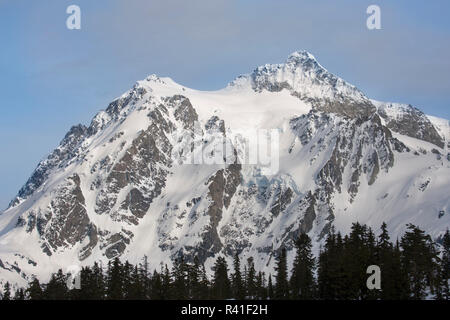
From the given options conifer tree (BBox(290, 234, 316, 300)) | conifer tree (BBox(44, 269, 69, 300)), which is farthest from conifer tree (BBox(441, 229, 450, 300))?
conifer tree (BBox(44, 269, 69, 300))

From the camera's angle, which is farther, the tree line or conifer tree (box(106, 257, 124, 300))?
conifer tree (box(106, 257, 124, 300))

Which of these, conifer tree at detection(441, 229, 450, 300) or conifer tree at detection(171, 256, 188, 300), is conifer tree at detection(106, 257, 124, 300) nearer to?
conifer tree at detection(171, 256, 188, 300)

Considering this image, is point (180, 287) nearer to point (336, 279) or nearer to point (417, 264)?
point (336, 279)

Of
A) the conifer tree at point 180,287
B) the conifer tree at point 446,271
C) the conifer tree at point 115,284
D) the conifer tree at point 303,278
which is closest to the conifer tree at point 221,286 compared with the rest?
the conifer tree at point 180,287

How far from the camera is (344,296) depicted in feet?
395

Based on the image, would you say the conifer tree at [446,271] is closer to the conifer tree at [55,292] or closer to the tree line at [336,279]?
the tree line at [336,279]

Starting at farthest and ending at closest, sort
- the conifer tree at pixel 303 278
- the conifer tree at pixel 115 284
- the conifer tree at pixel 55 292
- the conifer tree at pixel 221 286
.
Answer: the conifer tree at pixel 221 286 < the conifer tree at pixel 55 292 < the conifer tree at pixel 303 278 < the conifer tree at pixel 115 284

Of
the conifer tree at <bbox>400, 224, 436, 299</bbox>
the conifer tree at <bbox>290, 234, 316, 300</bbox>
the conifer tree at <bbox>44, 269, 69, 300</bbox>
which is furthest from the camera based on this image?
the conifer tree at <bbox>44, 269, 69, 300</bbox>
